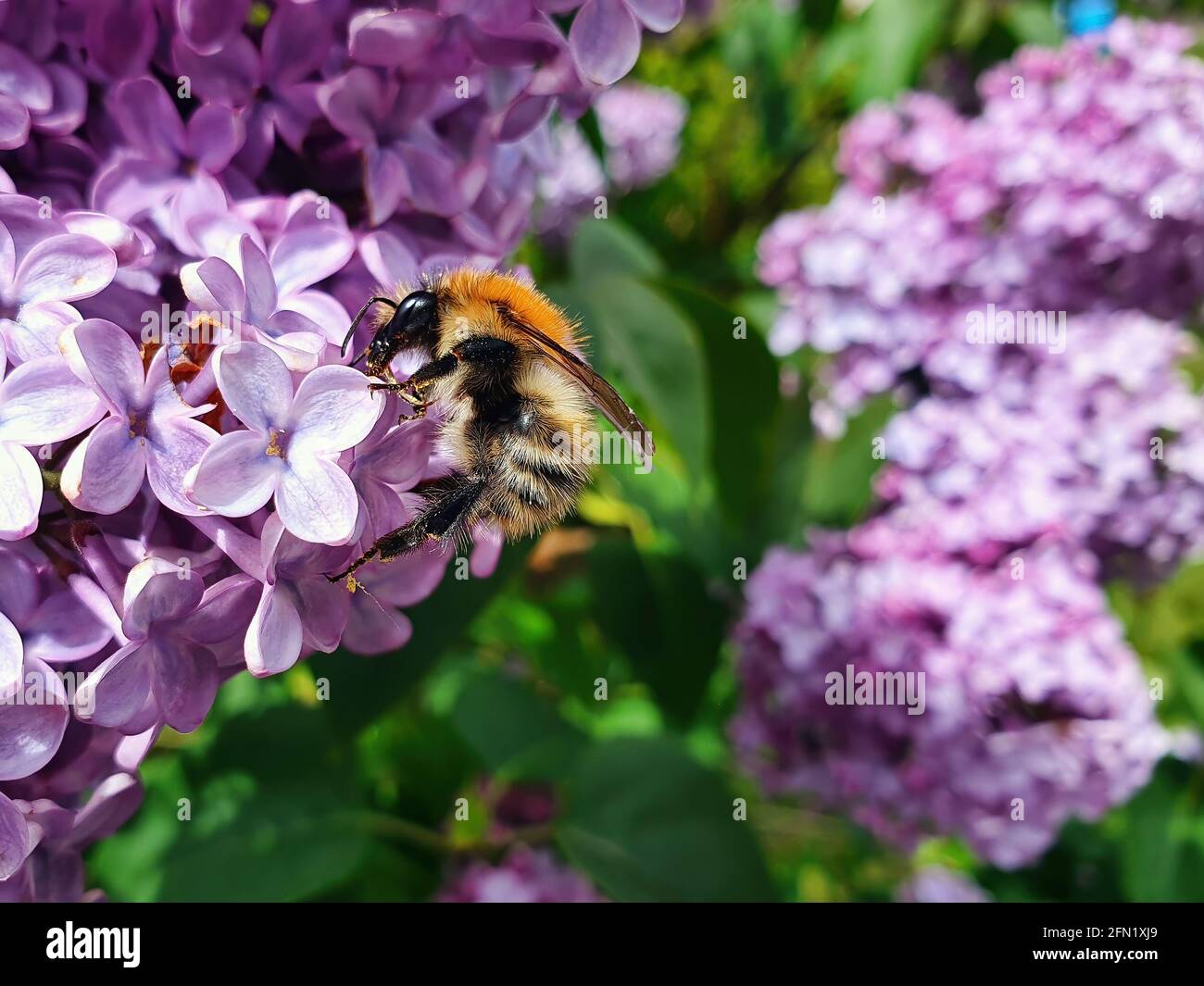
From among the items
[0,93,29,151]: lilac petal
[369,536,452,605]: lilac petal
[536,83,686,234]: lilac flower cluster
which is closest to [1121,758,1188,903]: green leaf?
[369,536,452,605]: lilac petal

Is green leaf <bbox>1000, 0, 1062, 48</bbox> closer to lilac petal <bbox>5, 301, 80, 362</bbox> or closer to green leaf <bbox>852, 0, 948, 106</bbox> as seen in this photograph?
green leaf <bbox>852, 0, 948, 106</bbox>

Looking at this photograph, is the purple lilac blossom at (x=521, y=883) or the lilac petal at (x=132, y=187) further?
the purple lilac blossom at (x=521, y=883)

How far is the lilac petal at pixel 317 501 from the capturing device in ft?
1.60

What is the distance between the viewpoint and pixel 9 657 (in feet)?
1.57

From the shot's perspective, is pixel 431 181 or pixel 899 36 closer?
pixel 431 181

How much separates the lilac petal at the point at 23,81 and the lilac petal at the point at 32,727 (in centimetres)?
30

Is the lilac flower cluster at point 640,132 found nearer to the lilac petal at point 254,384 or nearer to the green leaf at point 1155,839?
the green leaf at point 1155,839

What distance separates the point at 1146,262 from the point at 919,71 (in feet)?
1.83

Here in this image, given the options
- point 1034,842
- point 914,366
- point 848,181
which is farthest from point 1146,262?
point 1034,842

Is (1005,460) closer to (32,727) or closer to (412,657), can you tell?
(412,657)

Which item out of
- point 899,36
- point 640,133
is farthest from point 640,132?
point 899,36

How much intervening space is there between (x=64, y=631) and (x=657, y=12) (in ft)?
1.54

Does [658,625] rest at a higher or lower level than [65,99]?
lower

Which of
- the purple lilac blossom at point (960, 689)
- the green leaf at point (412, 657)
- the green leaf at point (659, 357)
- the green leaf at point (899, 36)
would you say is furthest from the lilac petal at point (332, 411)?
the green leaf at point (899, 36)
